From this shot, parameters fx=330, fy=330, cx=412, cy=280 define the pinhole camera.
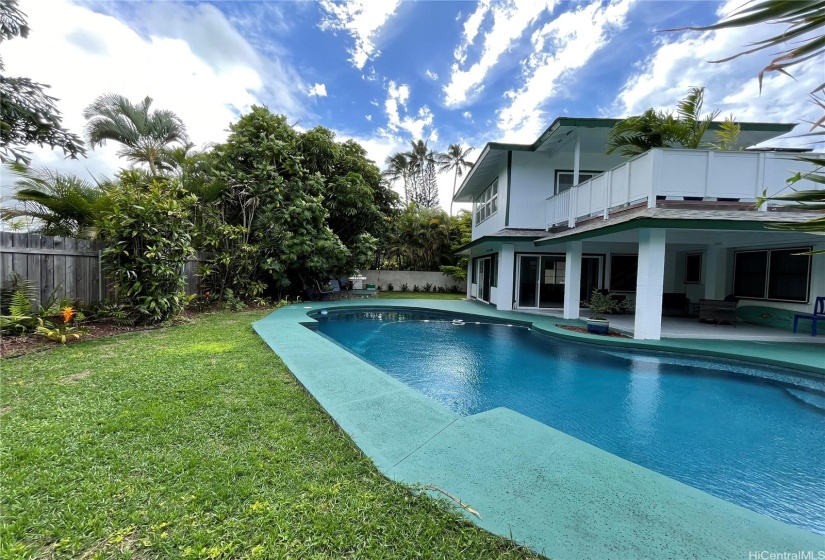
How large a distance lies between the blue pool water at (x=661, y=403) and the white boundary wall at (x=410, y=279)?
43.3 feet

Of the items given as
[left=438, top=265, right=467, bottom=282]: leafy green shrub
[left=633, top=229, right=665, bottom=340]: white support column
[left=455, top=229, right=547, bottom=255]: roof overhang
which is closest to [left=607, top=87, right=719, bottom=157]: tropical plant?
[left=633, top=229, right=665, bottom=340]: white support column

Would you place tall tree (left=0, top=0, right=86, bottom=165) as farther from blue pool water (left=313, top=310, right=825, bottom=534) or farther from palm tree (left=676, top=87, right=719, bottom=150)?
palm tree (left=676, top=87, right=719, bottom=150)

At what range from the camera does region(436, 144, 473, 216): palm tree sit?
111 ft

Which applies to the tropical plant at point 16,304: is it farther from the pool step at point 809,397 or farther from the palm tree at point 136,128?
the pool step at point 809,397

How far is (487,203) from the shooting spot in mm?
14766

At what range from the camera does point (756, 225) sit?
22.3 feet

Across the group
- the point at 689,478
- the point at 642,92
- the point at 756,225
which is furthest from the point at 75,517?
the point at 642,92

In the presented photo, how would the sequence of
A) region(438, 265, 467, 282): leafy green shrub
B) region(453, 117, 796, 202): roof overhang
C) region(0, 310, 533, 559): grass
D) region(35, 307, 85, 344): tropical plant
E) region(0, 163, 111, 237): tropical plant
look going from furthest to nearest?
region(438, 265, 467, 282): leafy green shrub → region(453, 117, 796, 202): roof overhang → region(0, 163, 111, 237): tropical plant → region(35, 307, 85, 344): tropical plant → region(0, 310, 533, 559): grass

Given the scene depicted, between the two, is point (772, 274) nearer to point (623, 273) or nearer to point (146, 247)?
point (623, 273)

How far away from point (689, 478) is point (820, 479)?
1.20 metres

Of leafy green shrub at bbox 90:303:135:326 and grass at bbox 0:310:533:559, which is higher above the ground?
leafy green shrub at bbox 90:303:135:326

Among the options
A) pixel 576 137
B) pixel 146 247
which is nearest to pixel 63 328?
pixel 146 247

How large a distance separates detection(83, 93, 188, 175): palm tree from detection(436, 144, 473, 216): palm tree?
88.3 ft

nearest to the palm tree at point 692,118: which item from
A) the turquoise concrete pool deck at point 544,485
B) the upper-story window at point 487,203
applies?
the upper-story window at point 487,203
